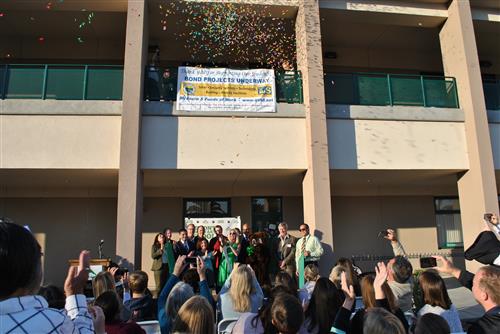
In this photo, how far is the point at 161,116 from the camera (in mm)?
10328

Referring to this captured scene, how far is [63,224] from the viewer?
13.0 metres

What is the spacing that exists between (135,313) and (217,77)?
7321mm

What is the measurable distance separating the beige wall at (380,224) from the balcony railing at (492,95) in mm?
4121

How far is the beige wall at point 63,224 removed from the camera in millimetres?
12727

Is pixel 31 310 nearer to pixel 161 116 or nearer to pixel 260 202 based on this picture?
pixel 161 116

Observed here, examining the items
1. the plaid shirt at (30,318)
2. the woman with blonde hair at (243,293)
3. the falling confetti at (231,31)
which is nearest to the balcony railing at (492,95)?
the falling confetti at (231,31)

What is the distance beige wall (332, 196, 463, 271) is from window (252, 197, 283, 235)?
6.60 feet

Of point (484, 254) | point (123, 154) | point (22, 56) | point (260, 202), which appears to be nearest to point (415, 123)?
point (260, 202)

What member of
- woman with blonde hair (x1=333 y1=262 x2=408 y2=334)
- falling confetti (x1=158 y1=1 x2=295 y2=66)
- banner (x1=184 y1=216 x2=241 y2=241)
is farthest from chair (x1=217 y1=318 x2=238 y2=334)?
falling confetti (x1=158 y1=1 x2=295 y2=66)

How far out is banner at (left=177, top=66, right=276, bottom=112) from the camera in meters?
10.5

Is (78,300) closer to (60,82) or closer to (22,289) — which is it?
(22,289)

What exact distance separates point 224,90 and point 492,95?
799cm

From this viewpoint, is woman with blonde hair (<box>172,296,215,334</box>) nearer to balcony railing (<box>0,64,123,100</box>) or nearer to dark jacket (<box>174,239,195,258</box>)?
dark jacket (<box>174,239,195,258</box>)

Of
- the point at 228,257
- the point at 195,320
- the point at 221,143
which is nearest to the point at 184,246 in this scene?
the point at 228,257
